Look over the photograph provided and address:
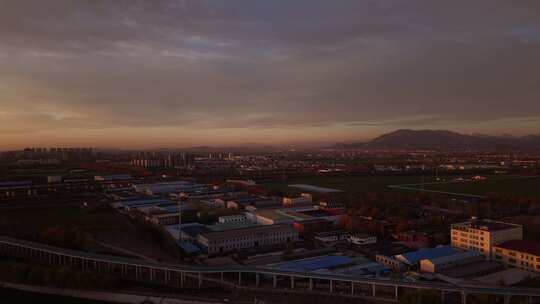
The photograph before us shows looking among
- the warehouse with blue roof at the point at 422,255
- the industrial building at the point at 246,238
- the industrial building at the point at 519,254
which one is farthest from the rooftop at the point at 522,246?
the industrial building at the point at 246,238

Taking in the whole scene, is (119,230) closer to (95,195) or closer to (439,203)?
(95,195)

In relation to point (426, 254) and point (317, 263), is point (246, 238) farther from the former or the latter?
point (426, 254)

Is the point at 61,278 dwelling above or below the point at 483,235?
below

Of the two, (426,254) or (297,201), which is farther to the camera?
(297,201)

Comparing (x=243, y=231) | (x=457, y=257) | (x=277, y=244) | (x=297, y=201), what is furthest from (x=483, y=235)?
(x=297, y=201)

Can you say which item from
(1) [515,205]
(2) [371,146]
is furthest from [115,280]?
(2) [371,146]

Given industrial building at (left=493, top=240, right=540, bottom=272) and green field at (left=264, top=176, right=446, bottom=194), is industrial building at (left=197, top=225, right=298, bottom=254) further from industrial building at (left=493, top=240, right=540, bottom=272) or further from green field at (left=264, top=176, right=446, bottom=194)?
green field at (left=264, top=176, right=446, bottom=194)

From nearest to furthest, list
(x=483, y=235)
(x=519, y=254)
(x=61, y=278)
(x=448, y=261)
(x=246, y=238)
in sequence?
(x=61, y=278) < (x=448, y=261) < (x=519, y=254) < (x=483, y=235) < (x=246, y=238)

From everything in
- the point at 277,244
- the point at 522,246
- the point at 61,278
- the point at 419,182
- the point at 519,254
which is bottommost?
the point at 277,244
